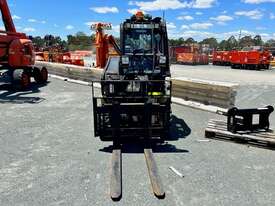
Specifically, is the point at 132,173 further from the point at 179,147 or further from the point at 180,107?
the point at 180,107

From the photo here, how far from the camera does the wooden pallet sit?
790 centimetres

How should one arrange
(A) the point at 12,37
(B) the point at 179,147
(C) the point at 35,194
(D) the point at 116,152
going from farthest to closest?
(A) the point at 12,37, (B) the point at 179,147, (D) the point at 116,152, (C) the point at 35,194

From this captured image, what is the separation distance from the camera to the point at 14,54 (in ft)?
55.3

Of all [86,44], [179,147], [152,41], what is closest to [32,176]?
[179,147]

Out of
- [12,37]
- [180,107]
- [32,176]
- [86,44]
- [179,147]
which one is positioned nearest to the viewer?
[32,176]

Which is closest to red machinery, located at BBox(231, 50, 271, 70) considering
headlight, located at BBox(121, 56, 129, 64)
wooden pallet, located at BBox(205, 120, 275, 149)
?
wooden pallet, located at BBox(205, 120, 275, 149)

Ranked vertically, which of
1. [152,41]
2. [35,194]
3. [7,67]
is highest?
[152,41]

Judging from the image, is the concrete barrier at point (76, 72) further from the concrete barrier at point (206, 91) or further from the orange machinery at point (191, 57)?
the orange machinery at point (191, 57)

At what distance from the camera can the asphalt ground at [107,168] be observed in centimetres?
543

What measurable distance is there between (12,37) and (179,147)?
39.3 feet

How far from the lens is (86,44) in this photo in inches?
3612

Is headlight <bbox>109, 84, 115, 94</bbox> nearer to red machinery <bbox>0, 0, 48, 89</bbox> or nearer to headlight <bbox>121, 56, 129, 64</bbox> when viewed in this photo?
headlight <bbox>121, 56, 129, 64</bbox>

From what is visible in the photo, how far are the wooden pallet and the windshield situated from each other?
3031 millimetres

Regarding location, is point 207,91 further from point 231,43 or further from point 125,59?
point 231,43
